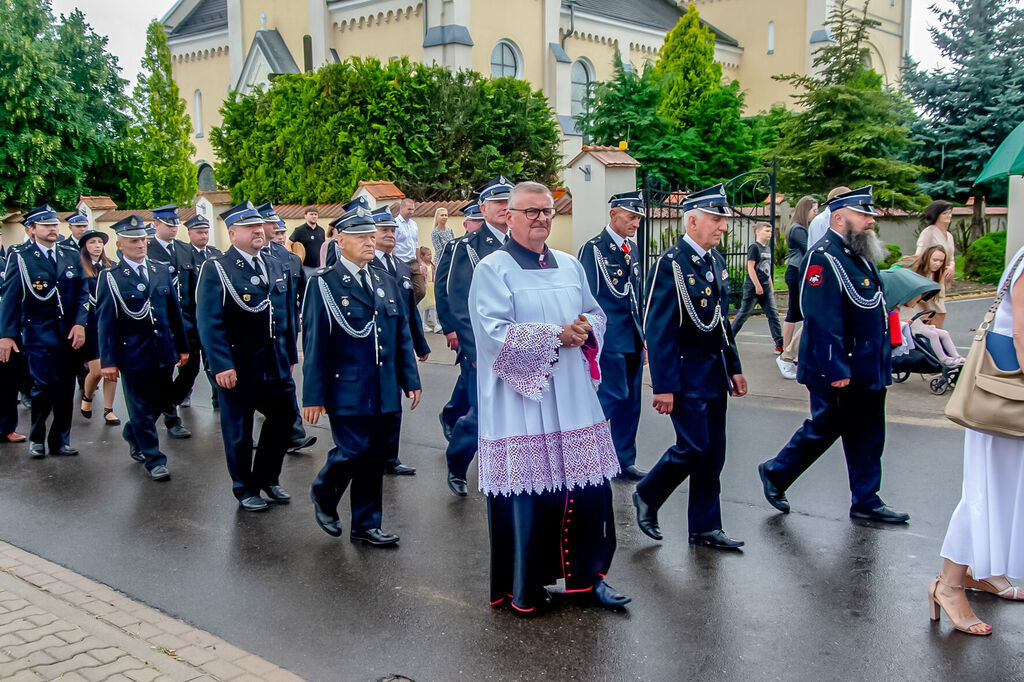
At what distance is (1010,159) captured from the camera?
27.3ft

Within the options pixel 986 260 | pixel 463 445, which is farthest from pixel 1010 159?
pixel 986 260

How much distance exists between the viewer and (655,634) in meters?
4.48

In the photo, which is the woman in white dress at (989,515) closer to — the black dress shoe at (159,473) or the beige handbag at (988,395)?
the beige handbag at (988,395)

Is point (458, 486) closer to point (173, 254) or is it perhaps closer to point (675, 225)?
point (173, 254)

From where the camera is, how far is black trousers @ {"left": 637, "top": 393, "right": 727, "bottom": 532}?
5.46 metres

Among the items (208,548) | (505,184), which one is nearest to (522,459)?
(208,548)

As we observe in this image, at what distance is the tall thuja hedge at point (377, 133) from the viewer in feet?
63.6

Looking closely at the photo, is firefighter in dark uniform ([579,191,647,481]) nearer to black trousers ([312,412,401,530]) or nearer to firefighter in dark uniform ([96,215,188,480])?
black trousers ([312,412,401,530])

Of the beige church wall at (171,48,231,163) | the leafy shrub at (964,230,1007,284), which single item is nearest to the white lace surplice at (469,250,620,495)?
the leafy shrub at (964,230,1007,284)

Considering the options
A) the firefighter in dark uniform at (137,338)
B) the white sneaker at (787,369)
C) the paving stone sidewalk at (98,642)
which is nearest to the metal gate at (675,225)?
the white sneaker at (787,369)

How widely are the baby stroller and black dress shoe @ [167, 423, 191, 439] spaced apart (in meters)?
6.67

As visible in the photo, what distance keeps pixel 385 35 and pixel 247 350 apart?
27.4 m

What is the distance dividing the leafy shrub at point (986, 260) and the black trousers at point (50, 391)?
1786cm

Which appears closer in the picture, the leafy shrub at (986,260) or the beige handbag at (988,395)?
the beige handbag at (988,395)
